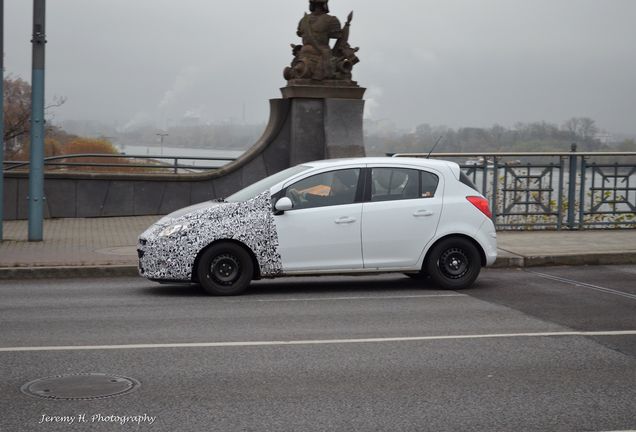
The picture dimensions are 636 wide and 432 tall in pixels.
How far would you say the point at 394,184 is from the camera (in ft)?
40.3

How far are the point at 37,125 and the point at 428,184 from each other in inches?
293

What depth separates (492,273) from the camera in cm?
1411

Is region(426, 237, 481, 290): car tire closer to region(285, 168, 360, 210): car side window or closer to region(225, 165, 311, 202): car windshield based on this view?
region(285, 168, 360, 210): car side window

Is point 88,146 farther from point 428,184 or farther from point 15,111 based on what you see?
point 428,184

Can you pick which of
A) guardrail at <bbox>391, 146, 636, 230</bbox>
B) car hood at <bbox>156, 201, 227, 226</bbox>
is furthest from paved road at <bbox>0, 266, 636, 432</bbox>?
guardrail at <bbox>391, 146, 636, 230</bbox>

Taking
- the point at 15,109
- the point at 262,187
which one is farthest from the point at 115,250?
the point at 15,109

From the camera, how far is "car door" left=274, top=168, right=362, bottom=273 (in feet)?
38.6

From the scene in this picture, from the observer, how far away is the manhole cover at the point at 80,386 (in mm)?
6641

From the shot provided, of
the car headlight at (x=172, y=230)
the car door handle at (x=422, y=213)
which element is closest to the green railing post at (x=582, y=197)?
the car door handle at (x=422, y=213)

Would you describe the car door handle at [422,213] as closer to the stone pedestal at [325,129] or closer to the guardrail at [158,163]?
the stone pedestal at [325,129]

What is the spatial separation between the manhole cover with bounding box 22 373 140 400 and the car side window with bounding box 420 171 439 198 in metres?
6.02

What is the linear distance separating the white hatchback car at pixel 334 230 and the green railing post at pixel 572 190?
606 centimetres

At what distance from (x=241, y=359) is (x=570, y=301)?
4.84 metres

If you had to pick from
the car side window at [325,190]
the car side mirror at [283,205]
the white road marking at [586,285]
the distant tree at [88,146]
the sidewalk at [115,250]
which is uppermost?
the distant tree at [88,146]
